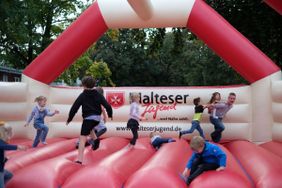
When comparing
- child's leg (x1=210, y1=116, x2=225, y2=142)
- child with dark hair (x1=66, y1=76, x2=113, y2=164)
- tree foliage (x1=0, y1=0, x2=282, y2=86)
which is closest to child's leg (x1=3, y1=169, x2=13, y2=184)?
child with dark hair (x1=66, y1=76, x2=113, y2=164)

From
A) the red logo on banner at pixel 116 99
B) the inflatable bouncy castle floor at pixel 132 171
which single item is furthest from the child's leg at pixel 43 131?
the red logo on banner at pixel 116 99

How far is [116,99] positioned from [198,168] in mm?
3183

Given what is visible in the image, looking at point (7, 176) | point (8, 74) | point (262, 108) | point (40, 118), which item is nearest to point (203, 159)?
point (7, 176)

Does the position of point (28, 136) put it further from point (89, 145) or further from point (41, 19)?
point (41, 19)

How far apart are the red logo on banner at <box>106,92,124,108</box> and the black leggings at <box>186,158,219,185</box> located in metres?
3.04

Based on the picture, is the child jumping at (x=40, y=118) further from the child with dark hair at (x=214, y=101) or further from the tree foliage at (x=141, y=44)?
the tree foliage at (x=141, y=44)

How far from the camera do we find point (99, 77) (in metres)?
26.7

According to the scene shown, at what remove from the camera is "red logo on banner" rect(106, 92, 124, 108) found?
669 centimetres

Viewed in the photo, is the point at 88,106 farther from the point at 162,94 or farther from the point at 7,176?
the point at 162,94

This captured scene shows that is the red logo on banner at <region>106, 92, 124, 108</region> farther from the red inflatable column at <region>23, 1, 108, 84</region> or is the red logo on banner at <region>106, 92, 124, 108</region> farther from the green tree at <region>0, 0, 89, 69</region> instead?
the green tree at <region>0, 0, 89, 69</region>

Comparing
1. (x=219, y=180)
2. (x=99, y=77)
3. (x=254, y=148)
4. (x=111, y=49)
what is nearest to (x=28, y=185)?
(x=219, y=180)

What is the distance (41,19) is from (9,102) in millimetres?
12232

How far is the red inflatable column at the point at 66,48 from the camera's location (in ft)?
20.8

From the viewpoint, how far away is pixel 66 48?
6.34 m
